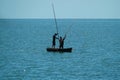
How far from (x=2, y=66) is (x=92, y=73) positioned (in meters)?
9.73

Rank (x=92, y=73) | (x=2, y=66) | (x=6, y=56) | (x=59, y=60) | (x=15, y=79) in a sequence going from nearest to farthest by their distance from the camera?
(x=15, y=79), (x=92, y=73), (x=2, y=66), (x=59, y=60), (x=6, y=56)

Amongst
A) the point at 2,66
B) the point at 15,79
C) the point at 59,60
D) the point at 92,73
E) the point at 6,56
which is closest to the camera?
the point at 15,79

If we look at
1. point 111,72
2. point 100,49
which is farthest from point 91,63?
point 100,49

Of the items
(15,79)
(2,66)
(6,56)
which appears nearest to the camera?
(15,79)

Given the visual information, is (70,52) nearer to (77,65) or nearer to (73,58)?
(73,58)

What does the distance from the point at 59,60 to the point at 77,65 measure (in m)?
4.39

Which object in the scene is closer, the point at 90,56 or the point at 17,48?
the point at 90,56

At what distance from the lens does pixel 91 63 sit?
57.7 meters

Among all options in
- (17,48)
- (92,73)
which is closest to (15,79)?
(92,73)

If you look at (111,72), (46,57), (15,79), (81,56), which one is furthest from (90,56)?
(15,79)

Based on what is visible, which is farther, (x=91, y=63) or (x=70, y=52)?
(x=70, y=52)

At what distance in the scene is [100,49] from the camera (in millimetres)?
74750

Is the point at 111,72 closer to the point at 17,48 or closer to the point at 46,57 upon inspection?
the point at 46,57

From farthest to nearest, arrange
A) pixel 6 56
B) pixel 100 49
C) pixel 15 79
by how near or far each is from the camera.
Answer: pixel 100 49, pixel 6 56, pixel 15 79
